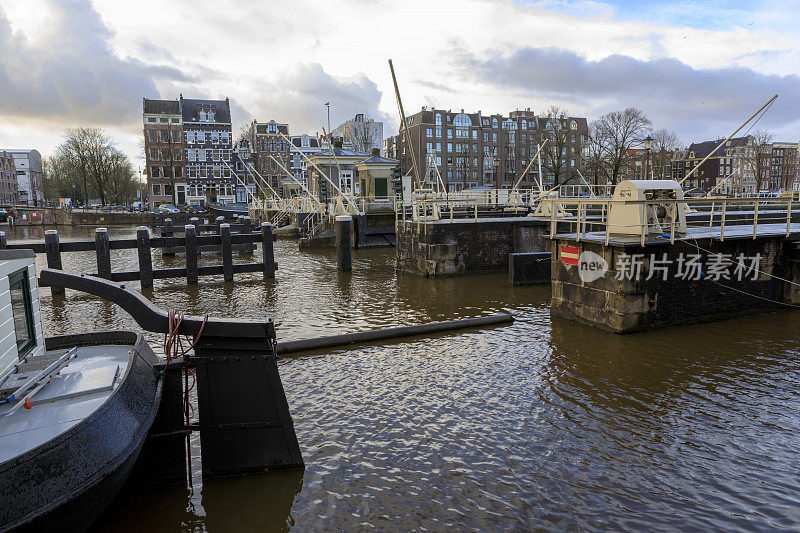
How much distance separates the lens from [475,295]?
1526 cm

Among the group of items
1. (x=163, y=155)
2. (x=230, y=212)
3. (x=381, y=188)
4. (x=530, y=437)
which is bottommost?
(x=530, y=437)

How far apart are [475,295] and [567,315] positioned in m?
3.76

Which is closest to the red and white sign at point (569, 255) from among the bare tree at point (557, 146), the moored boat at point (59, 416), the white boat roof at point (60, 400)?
the moored boat at point (59, 416)

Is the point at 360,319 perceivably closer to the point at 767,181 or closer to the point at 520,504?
the point at 520,504

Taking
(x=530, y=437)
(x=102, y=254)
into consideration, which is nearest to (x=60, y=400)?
(x=530, y=437)

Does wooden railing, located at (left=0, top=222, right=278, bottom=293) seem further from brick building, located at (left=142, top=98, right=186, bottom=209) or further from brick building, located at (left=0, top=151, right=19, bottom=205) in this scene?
brick building, located at (left=0, top=151, right=19, bottom=205)

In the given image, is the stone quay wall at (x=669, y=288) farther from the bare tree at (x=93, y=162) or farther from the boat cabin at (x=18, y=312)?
the bare tree at (x=93, y=162)

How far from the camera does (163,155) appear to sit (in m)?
69.5

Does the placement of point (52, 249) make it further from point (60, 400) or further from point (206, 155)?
point (206, 155)

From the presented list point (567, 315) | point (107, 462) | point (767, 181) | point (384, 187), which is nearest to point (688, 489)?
point (107, 462)

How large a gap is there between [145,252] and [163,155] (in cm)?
6059

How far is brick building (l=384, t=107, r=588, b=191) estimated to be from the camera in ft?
253

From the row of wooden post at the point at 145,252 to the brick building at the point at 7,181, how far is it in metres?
111

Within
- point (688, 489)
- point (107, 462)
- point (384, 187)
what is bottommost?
point (688, 489)
